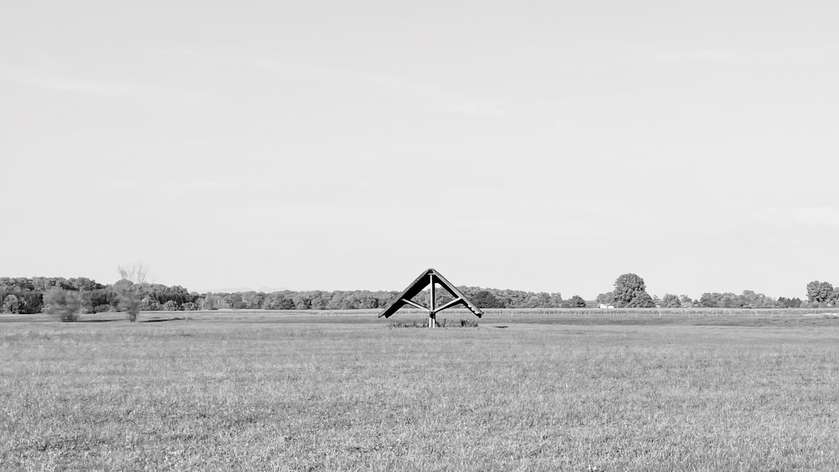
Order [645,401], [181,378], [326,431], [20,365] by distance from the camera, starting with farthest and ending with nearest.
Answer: [20,365], [181,378], [645,401], [326,431]

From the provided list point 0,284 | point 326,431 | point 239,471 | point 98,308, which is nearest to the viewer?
point 239,471

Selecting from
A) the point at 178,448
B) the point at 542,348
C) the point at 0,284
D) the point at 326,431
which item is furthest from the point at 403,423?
the point at 0,284

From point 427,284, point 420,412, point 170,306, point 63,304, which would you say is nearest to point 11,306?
point 170,306

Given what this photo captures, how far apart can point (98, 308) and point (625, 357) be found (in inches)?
5022

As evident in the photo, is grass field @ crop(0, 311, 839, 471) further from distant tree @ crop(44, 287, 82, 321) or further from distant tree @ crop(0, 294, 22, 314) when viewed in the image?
distant tree @ crop(0, 294, 22, 314)

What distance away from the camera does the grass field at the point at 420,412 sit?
14.8m

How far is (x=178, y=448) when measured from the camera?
15.7 meters

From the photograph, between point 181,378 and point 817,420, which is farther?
point 181,378

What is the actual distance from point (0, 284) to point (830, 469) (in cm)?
19736

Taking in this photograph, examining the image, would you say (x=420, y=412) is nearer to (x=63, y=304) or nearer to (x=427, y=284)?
(x=427, y=284)

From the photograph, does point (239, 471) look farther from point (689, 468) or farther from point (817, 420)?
point (817, 420)

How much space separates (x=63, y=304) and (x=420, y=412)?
94.4m

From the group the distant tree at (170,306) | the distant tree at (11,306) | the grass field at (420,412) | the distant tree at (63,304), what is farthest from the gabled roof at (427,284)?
the distant tree at (170,306)

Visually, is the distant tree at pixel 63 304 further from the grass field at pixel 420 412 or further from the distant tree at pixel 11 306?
the grass field at pixel 420 412
